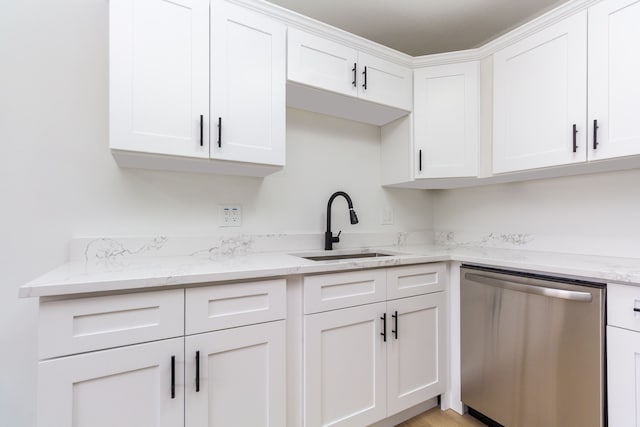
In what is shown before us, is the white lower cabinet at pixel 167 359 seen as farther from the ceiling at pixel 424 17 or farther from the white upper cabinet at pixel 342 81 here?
the ceiling at pixel 424 17

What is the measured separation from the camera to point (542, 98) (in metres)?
1.52

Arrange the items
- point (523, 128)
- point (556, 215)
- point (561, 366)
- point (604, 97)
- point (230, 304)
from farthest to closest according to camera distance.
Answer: point (556, 215) < point (523, 128) < point (604, 97) < point (561, 366) < point (230, 304)

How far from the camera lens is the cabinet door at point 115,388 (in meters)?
0.85

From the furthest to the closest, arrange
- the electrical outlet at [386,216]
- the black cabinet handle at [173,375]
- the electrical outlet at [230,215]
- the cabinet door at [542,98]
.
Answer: the electrical outlet at [386,216], the electrical outlet at [230,215], the cabinet door at [542,98], the black cabinet handle at [173,375]

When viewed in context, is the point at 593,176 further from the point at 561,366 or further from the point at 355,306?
Answer: the point at 355,306

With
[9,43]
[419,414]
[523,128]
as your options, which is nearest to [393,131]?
[523,128]

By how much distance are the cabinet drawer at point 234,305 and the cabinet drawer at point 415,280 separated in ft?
1.94

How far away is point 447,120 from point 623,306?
49.0 inches

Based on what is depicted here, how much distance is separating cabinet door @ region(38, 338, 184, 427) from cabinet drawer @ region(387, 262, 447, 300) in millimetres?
987

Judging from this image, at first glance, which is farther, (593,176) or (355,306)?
(593,176)

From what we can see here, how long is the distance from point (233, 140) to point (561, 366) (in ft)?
5.59

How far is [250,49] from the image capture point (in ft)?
4.51

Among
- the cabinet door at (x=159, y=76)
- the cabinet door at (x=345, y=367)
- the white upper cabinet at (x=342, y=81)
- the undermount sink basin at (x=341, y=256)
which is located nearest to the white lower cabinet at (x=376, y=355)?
the cabinet door at (x=345, y=367)

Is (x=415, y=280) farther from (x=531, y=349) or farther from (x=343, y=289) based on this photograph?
(x=531, y=349)
